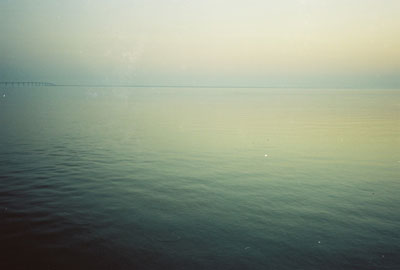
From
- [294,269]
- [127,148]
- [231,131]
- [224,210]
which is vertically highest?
[231,131]

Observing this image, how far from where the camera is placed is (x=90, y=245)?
41.4 feet

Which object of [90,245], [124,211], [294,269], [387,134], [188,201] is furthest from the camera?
[387,134]

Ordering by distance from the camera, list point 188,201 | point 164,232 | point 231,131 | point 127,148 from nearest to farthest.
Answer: point 164,232 < point 188,201 < point 127,148 < point 231,131

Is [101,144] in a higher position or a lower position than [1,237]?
higher

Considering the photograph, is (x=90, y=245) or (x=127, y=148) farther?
(x=127, y=148)

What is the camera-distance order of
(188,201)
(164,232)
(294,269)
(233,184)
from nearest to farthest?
(294,269) < (164,232) < (188,201) < (233,184)

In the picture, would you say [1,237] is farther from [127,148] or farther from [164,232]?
[127,148]

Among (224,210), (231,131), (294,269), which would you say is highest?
(231,131)

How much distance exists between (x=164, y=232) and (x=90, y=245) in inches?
124

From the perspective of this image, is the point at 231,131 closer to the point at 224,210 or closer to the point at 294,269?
the point at 224,210

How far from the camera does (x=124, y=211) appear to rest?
1606 centimetres

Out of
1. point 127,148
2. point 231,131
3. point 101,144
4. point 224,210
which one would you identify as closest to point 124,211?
point 224,210

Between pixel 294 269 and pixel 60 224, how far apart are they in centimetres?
1053

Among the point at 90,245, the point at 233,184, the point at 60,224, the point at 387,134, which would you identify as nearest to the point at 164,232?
the point at 90,245
